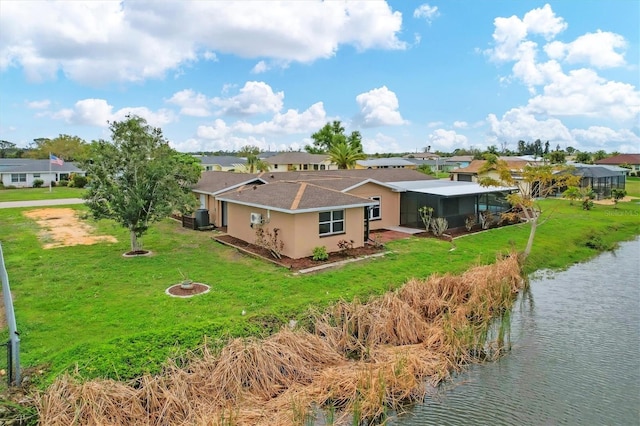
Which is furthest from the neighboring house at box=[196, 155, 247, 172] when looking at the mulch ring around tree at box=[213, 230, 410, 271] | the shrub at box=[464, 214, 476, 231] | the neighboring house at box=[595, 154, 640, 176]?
the neighboring house at box=[595, 154, 640, 176]

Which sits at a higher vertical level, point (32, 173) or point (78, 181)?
point (32, 173)

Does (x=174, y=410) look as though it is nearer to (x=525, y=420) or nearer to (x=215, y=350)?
(x=215, y=350)

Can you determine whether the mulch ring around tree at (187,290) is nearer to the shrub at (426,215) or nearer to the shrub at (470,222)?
the shrub at (426,215)

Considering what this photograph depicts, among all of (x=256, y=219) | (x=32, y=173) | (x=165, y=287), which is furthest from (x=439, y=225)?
(x=32, y=173)

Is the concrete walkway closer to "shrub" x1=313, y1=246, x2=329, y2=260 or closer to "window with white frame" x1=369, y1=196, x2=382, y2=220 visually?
"window with white frame" x1=369, y1=196, x2=382, y2=220

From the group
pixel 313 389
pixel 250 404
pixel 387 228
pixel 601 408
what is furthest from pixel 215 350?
pixel 387 228

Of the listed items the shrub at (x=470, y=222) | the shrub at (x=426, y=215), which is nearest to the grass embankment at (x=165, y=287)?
the shrub at (x=470, y=222)

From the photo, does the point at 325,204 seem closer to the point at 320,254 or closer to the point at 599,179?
the point at 320,254
